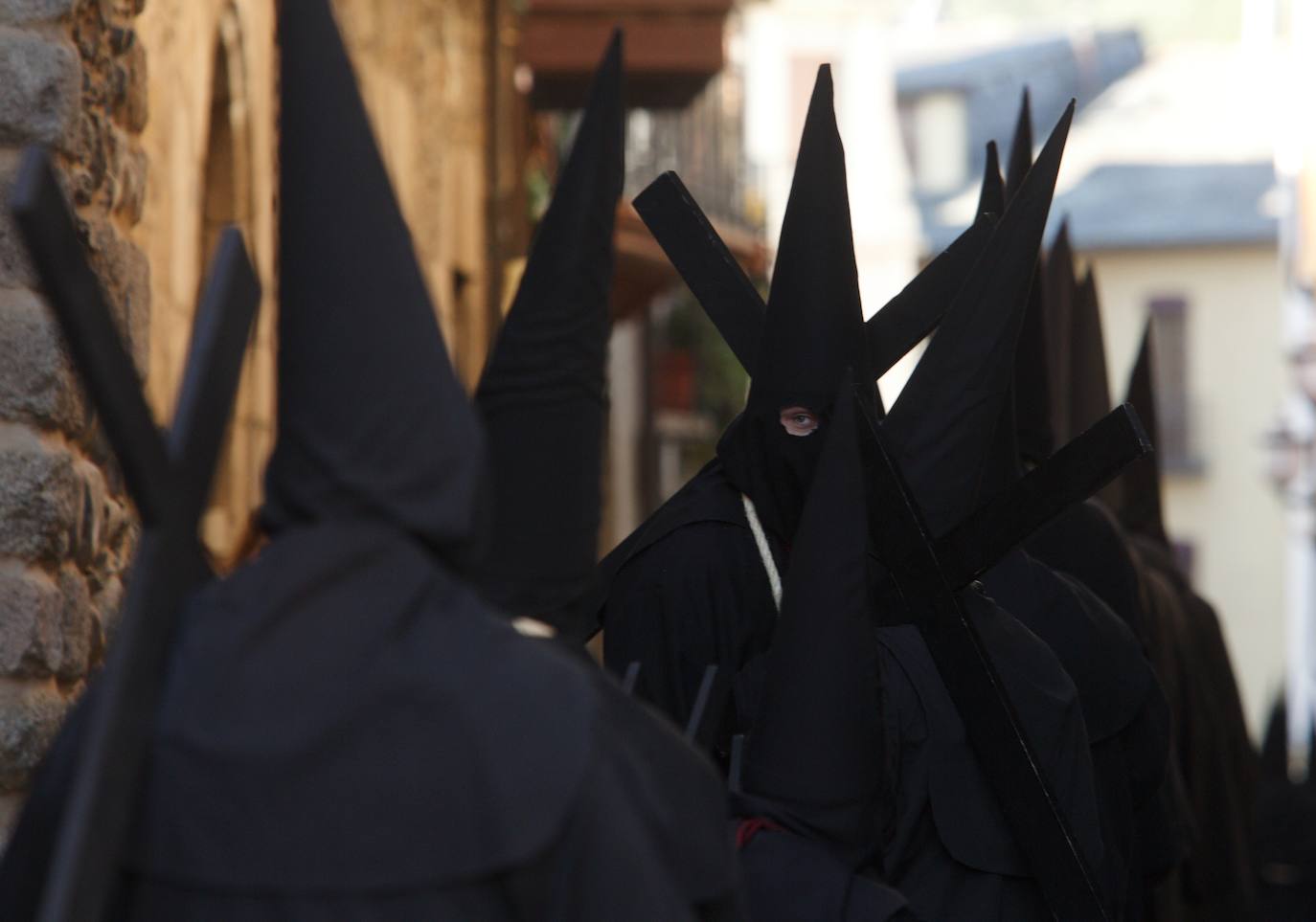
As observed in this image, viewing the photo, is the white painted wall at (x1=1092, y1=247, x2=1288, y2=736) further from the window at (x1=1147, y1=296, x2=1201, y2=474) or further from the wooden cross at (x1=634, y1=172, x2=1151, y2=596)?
the wooden cross at (x1=634, y1=172, x2=1151, y2=596)

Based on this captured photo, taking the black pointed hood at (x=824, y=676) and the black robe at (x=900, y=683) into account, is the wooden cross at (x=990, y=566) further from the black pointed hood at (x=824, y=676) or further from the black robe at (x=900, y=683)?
the black pointed hood at (x=824, y=676)

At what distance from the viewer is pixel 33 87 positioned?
409cm

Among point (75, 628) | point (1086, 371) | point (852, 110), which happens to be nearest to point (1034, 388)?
point (1086, 371)

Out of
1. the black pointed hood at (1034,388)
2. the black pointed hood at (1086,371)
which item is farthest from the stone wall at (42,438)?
the black pointed hood at (1086,371)

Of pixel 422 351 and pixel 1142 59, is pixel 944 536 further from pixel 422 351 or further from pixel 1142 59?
pixel 1142 59

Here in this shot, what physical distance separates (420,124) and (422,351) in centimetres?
738

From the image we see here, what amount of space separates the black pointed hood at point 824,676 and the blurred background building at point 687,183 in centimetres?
142

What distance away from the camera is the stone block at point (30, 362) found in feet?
13.4

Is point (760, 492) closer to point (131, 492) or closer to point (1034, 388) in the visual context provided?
point (1034, 388)

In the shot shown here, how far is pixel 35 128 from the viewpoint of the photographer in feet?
13.5

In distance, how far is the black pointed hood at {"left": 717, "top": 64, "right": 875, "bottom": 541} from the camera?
4.33 meters

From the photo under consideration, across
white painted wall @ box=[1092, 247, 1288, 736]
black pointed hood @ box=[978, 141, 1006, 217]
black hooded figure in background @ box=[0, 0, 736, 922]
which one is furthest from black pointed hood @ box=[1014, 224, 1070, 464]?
white painted wall @ box=[1092, 247, 1288, 736]

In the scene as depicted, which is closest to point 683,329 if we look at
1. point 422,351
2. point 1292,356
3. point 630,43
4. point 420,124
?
point 1292,356

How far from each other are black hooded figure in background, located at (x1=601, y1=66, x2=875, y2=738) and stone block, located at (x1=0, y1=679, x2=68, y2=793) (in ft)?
3.49
